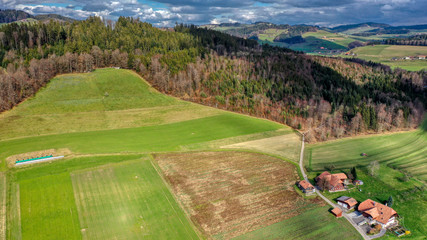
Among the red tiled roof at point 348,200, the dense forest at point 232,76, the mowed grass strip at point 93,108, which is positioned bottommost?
the red tiled roof at point 348,200

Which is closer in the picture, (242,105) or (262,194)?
(262,194)

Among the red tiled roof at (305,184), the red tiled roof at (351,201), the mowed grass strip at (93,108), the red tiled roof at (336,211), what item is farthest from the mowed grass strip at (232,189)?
the mowed grass strip at (93,108)

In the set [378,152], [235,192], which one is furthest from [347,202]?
[378,152]

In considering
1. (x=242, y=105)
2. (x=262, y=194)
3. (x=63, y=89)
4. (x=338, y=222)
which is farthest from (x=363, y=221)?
(x=63, y=89)

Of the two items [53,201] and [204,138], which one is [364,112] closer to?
[204,138]

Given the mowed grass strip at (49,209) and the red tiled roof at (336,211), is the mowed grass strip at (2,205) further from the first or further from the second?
the red tiled roof at (336,211)

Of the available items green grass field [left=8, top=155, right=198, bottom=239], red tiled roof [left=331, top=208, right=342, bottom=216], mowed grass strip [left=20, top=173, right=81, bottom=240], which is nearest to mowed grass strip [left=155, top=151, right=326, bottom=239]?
green grass field [left=8, top=155, right=198, bottom=239]

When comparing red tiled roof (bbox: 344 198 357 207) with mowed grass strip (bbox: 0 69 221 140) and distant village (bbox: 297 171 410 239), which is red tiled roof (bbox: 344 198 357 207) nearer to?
distant village (bbox: 297 171 410 239)
